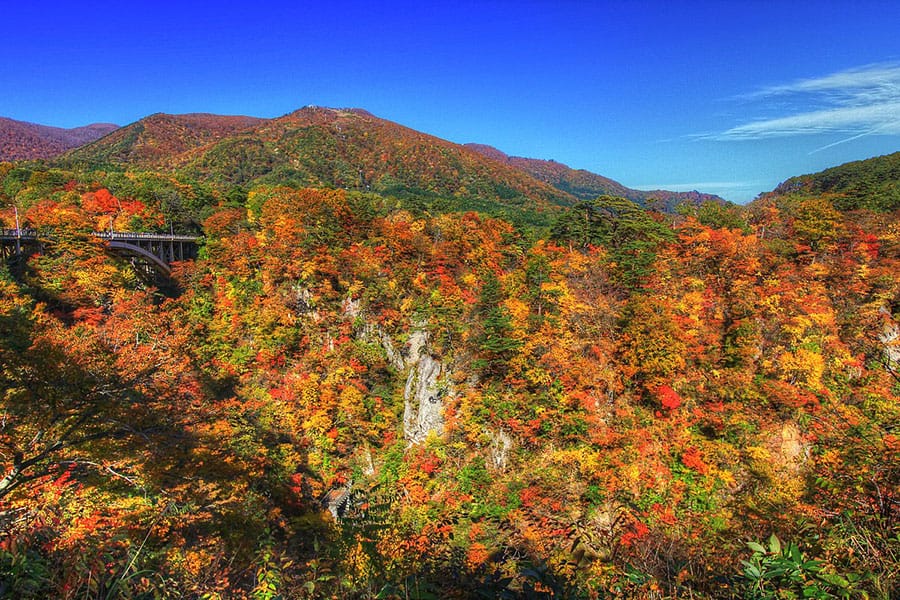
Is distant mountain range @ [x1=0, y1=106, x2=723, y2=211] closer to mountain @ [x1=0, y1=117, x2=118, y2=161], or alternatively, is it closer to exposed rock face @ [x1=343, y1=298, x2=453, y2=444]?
mountain @ [x1=0, y1=117, x2=118, y2=161]

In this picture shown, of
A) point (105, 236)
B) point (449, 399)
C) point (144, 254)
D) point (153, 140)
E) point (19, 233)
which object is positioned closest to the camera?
point (449, 399)

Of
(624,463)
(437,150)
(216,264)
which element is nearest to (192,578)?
A: (624,463)

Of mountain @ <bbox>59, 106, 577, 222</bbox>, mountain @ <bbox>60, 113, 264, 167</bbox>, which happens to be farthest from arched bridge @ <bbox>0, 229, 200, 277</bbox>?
mountain @ <bbox>60, 113, 264, 167</bbox>

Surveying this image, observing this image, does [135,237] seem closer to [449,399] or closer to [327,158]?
[449,399]

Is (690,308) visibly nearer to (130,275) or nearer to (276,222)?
(276,222)

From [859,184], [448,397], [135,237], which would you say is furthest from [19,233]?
[859,184]

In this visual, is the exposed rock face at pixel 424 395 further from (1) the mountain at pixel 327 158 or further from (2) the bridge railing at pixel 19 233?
(1) the mountain at pixel 327 158

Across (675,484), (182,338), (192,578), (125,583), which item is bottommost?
(675,484)
